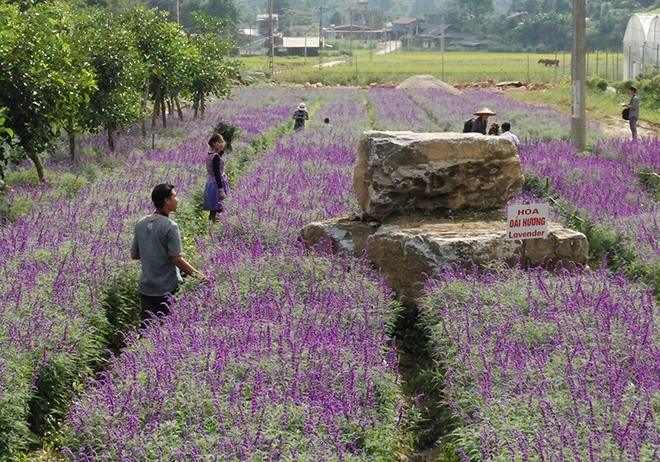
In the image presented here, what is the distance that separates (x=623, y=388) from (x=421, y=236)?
4172mm

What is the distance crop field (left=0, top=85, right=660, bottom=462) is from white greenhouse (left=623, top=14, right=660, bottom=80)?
1299 inches

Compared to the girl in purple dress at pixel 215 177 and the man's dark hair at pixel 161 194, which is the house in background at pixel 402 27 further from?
the man's dark hair at pixel 161 194

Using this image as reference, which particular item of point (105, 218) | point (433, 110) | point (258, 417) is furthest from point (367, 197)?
point (433, 110)

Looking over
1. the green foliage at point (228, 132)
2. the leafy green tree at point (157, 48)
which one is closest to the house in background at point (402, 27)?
the leafy green tree at point (157, 48)

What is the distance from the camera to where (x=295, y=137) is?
70.3ft

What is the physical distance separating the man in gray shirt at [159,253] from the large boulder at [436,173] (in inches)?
127

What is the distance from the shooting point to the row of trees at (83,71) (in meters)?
13.3

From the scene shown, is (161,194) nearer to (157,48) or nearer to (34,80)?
(34,80)

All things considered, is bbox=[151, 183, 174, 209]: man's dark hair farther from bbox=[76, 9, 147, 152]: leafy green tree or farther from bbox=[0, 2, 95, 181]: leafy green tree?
bbox=[76, 9, 147, 152]: leafy green tree

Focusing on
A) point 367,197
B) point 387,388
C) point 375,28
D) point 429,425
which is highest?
point 375,28

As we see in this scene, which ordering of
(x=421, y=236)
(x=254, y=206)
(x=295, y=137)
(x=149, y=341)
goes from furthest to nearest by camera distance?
(x=295, y=137) → (x=254, y=206) → (x=421, y=236) → (x=149, y=341)

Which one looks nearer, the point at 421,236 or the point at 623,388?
the point at 623,388

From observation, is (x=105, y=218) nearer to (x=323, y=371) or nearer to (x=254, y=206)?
(x=254, y=206)

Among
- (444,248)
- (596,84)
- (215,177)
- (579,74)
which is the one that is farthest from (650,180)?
(596,84)
